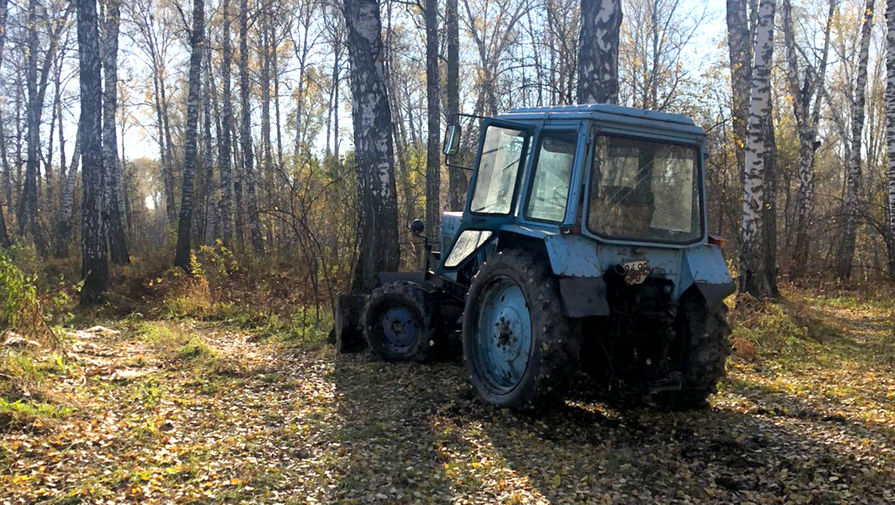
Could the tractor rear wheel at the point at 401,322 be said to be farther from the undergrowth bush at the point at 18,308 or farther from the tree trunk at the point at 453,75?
the tree trunk at the point at 453,75

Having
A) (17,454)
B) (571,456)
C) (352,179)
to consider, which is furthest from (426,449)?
(352,179)

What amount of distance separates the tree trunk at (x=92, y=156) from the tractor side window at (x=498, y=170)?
8.64 metres

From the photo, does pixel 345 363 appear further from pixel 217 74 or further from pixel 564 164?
pixel 217 74

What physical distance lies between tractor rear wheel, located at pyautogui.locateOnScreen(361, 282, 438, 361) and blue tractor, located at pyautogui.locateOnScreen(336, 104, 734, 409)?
1.29m

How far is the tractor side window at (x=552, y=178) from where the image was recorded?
5.68m

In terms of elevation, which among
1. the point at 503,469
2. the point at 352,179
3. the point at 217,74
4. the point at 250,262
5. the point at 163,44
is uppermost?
the point at 163,44

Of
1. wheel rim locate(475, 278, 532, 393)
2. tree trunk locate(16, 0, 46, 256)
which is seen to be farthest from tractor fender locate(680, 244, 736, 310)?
tree trunk locate(16, 0, 46, 256)

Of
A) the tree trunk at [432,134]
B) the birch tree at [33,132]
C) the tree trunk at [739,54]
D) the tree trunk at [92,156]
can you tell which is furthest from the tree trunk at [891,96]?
the birch tree at [33,132]

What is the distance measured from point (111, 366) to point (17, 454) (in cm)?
283

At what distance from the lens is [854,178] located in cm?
1686

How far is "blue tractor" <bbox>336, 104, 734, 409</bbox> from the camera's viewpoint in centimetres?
525

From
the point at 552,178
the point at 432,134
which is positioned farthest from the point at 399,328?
the point at 432,134

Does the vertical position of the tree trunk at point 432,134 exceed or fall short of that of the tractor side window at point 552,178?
it exceeds it

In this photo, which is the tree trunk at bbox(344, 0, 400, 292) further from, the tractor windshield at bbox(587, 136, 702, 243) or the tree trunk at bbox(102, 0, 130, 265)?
the tree trunk at bbox(102, 0, 130, 265)
